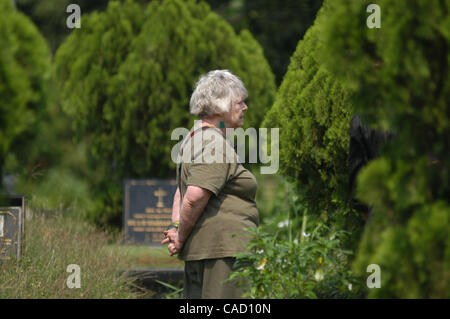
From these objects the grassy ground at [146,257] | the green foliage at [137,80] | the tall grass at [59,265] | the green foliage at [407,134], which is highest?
the green foliage at [137,80]

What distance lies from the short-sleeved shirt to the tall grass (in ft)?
4.93

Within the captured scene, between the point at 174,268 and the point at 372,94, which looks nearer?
the point at 372,94

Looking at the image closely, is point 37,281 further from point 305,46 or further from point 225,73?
point 305,46

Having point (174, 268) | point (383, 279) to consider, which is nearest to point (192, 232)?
point (383, 279)

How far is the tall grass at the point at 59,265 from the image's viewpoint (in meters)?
4.40

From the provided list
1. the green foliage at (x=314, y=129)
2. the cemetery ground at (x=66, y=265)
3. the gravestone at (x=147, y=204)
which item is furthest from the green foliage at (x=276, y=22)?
the green foliage at (x=314, y=129)

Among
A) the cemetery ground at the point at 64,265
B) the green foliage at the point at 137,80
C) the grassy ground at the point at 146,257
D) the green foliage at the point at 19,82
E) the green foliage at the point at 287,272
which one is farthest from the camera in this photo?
the green foliage at the point at 137,80

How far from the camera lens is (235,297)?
10.4ft

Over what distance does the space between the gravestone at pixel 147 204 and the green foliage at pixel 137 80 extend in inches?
16.5

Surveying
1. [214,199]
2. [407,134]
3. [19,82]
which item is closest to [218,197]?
[214,199]

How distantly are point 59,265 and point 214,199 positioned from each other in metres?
2.15

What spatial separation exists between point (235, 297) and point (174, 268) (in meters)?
3.04

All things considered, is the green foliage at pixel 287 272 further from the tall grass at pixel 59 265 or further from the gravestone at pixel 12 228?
the gravestone at pixel 12 228

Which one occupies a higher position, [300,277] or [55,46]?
[55,46]
